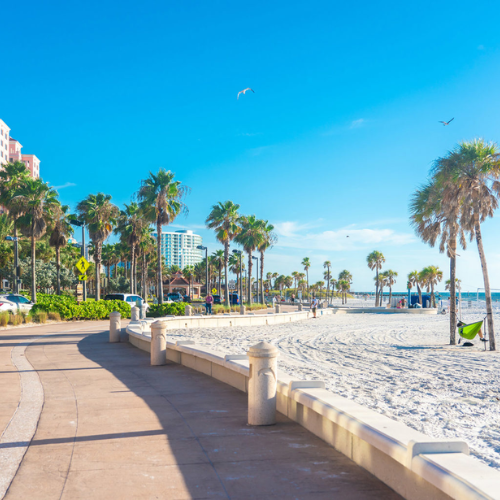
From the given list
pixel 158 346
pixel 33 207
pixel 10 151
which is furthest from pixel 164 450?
pixel 10 151

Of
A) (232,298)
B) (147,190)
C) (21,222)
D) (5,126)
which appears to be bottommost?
(232,298)

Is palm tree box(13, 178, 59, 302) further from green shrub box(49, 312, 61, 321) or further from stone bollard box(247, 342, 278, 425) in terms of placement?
stone bollard box(247, 342, 278, 425)

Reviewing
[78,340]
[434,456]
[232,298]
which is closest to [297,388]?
Result: [434,456]

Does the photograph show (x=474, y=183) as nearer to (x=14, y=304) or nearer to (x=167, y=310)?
(x=167, y=310)

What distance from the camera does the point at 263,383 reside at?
5.45 m

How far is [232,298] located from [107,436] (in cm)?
5354

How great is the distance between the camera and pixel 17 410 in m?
6.40

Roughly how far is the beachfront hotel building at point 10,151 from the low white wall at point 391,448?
120571mm

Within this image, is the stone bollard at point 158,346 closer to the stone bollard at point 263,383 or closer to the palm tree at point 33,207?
the stone bollard at point 263,383

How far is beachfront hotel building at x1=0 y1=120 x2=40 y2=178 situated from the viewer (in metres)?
117

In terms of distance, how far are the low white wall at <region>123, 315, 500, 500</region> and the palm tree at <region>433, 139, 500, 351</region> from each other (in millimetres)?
16130

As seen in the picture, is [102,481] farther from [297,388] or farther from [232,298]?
[232,298]

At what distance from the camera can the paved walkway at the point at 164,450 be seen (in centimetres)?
377

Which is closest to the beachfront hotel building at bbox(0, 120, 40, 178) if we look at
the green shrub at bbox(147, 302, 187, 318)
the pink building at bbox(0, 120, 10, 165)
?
the pink building at bbox(0, 120, 10, 165)
